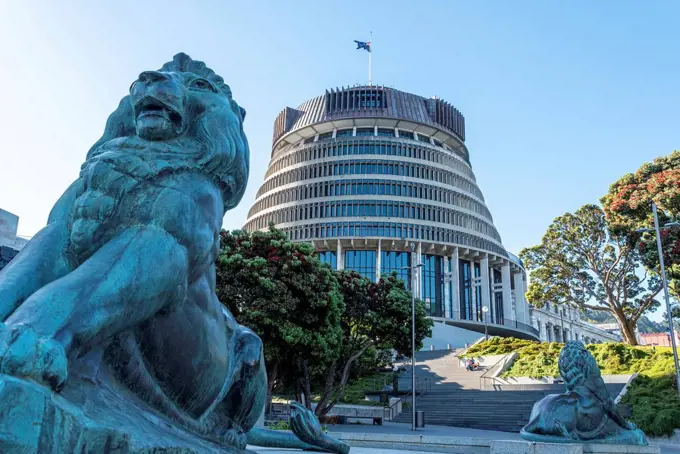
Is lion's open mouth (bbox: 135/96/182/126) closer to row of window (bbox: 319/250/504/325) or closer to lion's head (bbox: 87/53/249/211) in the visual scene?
lion's head (bbox: 87/53/249/211)

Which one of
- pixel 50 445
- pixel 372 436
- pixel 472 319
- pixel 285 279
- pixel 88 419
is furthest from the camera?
pixel 472 319

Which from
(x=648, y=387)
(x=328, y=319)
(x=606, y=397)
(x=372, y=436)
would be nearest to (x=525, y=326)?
(x=648, y=387)

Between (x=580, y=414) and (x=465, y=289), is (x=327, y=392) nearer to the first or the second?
(x=580, y=414)

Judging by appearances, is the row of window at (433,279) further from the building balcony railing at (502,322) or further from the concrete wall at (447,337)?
the concrete wall at (447,337)

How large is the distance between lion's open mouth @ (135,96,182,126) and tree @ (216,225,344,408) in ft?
52.5

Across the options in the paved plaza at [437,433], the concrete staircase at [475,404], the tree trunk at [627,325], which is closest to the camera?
the paved plaza at [437,433]

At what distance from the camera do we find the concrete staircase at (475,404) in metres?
24.6

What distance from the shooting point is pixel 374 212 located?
6350cm

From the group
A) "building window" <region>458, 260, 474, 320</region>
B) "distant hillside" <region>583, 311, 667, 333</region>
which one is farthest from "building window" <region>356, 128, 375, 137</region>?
"distant hillside" <region>583, 311, 667, 333</region>

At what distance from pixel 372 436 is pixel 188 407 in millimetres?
10829

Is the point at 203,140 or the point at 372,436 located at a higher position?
the point at 203,140

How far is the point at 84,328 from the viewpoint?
1.65 m

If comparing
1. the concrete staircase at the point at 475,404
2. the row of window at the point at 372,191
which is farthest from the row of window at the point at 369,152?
the concrete staircase at the point at 475,404

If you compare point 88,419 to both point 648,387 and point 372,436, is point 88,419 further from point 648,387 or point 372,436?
point 648,387
